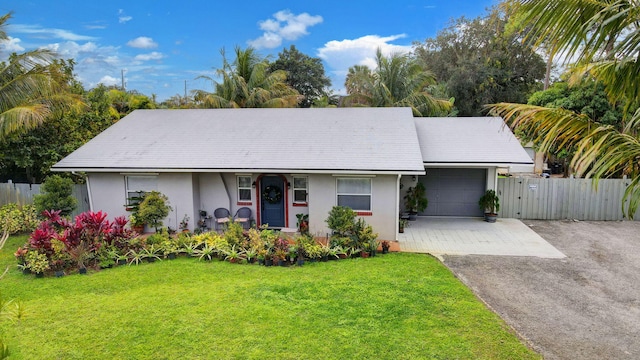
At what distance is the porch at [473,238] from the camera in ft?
38.2

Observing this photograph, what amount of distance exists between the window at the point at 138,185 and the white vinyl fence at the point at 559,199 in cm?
1326

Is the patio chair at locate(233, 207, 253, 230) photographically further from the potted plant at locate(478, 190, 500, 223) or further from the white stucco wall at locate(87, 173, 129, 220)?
the potted plant at locate(478, 190, 500, 223)

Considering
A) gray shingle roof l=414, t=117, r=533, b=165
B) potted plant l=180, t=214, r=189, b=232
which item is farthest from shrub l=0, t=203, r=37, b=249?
gray shingle roof l=414, t=117, r=533, b=165

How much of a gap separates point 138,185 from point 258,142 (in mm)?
4487

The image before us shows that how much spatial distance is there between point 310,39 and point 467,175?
81.3 ft

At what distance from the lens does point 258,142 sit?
1430cm

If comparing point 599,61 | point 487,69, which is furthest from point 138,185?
point 487,69

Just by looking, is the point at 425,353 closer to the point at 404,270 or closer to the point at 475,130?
the point at 404,270

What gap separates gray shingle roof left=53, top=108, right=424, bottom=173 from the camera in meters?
12.8

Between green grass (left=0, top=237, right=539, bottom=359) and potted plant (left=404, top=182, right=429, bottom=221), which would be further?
potted plant (left=404, top=182, right=429, bottom=221)

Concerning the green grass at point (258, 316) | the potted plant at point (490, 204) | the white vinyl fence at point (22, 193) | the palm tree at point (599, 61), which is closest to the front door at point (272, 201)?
the green grass at point (258, 316)

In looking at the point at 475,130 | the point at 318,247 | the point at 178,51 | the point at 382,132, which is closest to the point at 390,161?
the point at 382,132

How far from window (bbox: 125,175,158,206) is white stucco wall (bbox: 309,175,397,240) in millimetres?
5661

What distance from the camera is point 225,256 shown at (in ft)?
36.5
